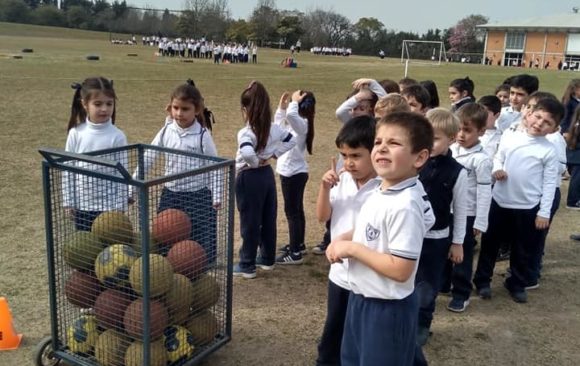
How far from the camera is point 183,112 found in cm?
394

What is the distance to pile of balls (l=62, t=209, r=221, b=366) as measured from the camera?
2.82 metres

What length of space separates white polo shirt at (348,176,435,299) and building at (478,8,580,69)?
76982 millimetres

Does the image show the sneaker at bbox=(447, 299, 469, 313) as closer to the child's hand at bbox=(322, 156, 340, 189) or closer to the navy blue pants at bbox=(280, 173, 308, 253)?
the navy blue pants at bbox=(280, 173, 308, 253)

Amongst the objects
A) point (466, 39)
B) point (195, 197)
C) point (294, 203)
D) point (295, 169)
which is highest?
point (466, 39)

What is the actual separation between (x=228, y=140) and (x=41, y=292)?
22.0 feet

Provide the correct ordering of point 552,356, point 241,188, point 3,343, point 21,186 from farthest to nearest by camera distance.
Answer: point 21,186 → point 241,188 → point 552,356 → point 3,343

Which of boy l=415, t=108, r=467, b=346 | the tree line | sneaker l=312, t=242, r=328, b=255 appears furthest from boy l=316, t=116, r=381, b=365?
the tree line

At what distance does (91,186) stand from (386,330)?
6.84ft

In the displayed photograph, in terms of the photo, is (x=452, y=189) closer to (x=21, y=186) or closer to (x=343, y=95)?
(x=21, y=186)

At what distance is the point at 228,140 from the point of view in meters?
10.5

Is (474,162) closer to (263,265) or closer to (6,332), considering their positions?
(263,265)

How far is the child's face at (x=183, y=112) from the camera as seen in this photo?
3.92m

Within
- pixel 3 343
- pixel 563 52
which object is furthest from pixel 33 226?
pixel 563 52

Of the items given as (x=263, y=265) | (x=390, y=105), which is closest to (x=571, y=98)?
(x=390, y=105)
